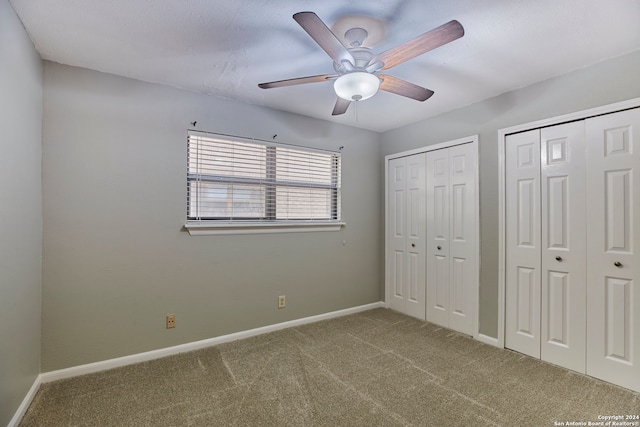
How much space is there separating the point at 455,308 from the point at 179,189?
294cm

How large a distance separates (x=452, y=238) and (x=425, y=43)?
7.14ft

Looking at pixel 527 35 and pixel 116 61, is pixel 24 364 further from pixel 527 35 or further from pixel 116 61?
pixel 527 35

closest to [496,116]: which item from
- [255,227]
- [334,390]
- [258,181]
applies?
[258,181]

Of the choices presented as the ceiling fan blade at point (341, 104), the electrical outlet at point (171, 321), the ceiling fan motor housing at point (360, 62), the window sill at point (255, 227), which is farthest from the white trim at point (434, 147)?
the electrical outlet at point (171, 321)

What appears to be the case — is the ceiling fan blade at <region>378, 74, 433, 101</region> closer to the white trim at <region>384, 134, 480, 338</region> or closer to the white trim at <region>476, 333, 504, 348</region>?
the white trim at <region>384, 134, 480, 338</region>

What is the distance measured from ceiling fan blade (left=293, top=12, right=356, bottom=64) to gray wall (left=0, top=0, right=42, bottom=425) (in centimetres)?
153

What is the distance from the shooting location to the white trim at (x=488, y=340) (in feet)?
9.13

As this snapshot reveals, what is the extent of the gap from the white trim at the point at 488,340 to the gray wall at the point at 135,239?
1.80 meters

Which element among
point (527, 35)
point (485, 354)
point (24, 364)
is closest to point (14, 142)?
point (24, 364)

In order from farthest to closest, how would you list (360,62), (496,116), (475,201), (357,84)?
1. (475,201)
2. (496,116)
3. (360,62)
4. (357,84)

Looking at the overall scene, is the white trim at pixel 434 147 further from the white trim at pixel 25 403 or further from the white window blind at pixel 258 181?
the white trim at pixel 25 403

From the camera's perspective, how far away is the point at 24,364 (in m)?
1.89

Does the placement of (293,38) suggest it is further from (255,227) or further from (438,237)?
(438,237)

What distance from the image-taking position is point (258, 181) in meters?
3.11
